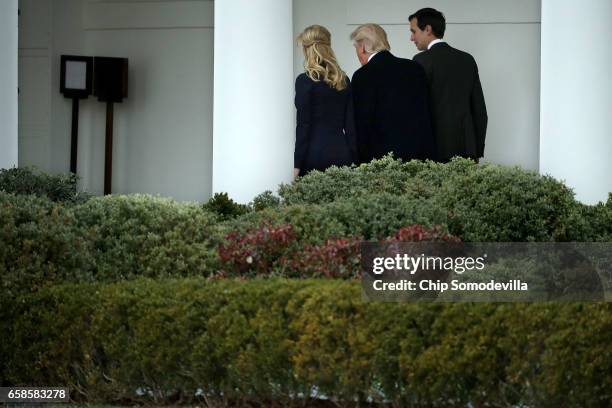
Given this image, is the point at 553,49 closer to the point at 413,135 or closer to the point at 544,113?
the point at 544,113

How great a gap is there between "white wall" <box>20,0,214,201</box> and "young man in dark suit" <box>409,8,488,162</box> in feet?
14.2

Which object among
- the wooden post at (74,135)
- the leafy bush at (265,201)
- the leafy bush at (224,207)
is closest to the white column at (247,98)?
the leafy bush at (265,201)

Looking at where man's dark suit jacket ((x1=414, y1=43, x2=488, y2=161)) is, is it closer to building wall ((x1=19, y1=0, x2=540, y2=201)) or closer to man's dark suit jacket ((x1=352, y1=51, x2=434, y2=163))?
man's dark suit jacket ((x1=352, y1=51, x2=434, y2=163))

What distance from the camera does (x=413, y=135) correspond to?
13328mm

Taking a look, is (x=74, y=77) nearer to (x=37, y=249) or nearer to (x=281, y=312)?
(x=37, y=249)

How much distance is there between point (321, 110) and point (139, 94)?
4936mm

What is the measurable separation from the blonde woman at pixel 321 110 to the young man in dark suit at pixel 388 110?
7.0 inches

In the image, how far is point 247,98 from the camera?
492 inches

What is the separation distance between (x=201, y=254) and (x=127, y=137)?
7994mm

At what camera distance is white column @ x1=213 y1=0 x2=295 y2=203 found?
41.0 ft

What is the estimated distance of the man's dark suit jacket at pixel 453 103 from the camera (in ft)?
44.5

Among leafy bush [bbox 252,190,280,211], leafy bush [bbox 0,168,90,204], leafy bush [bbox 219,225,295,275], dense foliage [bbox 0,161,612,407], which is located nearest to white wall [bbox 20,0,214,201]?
leafy bush [bbox 0,168,90,204]

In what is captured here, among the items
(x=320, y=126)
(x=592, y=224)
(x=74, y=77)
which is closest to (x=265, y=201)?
(x=320, y=126)

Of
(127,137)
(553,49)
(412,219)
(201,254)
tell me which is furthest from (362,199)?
(127,137)
